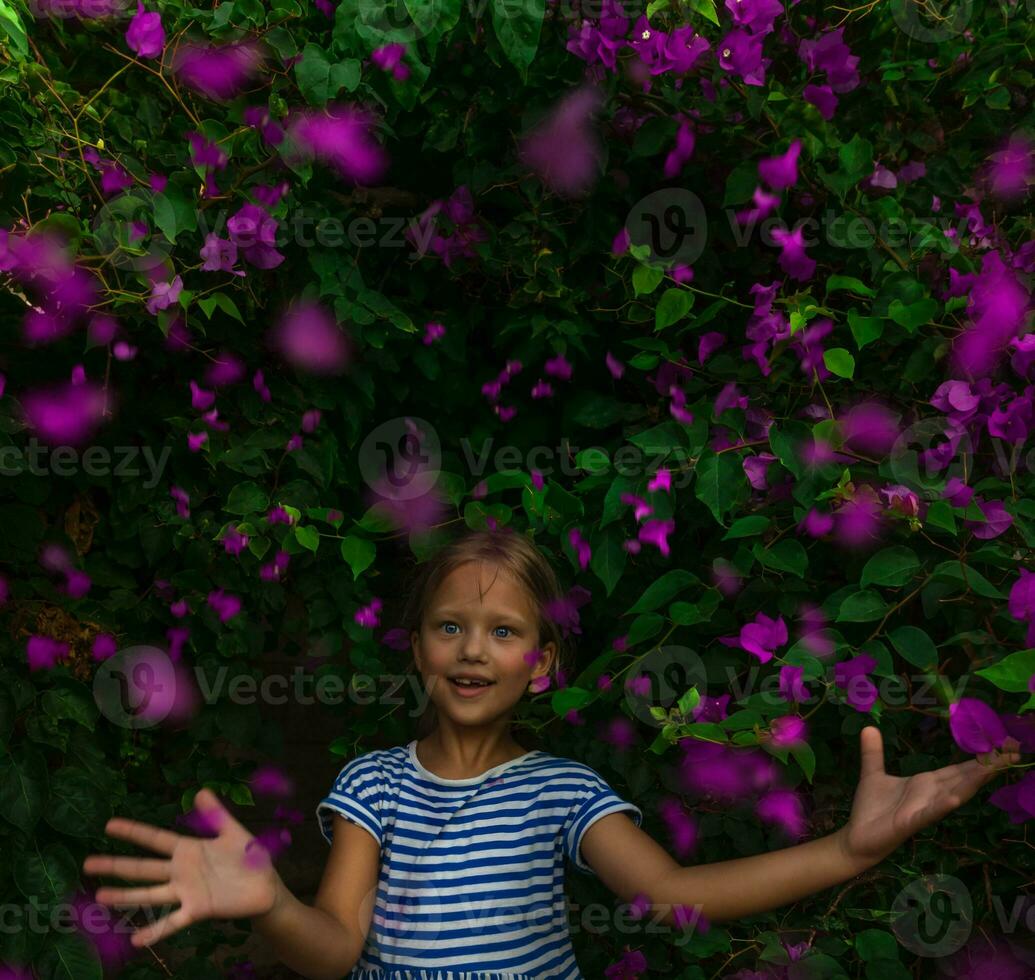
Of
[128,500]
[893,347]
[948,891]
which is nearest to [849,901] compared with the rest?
[948,891]

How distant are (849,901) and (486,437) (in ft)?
3.16

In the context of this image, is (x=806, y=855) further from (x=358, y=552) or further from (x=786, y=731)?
(x=358, y=552)

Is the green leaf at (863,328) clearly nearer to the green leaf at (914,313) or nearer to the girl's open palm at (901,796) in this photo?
the green leaf at (914,313)

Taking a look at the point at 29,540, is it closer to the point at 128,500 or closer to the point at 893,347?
the point at 128,500

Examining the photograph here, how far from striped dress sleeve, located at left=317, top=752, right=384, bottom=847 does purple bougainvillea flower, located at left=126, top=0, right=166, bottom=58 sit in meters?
1.08

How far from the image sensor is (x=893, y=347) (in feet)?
5.67

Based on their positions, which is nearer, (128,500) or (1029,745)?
(1029,745)

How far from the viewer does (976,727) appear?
4.17 feet

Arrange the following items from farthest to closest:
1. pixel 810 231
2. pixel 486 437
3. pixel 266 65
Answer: pixel 486 437
pixel 810 231
pixel 266 65

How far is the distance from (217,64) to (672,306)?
0.76 meters

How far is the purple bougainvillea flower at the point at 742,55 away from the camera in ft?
5.17

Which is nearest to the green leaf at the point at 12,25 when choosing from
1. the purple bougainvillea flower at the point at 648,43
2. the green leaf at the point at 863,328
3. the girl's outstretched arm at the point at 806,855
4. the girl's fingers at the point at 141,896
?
the purple bougainvillea flower at the point at 648,43

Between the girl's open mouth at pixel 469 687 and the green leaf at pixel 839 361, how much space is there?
0.65m

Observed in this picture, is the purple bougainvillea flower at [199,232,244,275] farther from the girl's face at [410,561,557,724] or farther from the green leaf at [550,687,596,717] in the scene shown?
the green leaf at [550,687,596,717]
